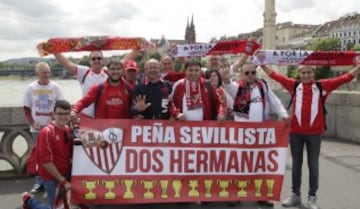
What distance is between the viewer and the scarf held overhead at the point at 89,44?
688 cm

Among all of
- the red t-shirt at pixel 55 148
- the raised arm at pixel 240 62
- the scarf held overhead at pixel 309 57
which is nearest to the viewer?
the red t-shirt at pixel 55 148

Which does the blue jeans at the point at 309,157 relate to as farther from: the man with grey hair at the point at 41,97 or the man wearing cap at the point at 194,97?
the man with grey hair at the point at 41,97

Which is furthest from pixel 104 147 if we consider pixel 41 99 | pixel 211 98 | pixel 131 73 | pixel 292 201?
pixel 292 201

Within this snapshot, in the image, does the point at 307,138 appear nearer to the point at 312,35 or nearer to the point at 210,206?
the point at 210,206

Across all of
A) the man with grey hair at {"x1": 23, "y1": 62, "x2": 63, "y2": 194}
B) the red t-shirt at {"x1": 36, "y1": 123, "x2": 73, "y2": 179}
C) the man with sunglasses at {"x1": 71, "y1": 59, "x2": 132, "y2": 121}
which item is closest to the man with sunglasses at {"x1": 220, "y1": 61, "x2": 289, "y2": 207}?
the man with sunglasses at {"x1": 71, "y1": 59, "x2": 132, "y2": 121}

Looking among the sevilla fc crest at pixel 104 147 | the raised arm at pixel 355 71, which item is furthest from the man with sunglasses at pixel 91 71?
the raised arm at pixel 355 71

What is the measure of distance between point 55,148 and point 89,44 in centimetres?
247

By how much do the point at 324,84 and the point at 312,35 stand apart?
157 m

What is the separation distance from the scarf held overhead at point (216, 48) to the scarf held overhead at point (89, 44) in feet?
4.27

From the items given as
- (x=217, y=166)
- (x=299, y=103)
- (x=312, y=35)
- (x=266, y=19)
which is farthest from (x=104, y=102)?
(x=312, y=35)

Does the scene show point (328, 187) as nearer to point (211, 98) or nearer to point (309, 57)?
point (309, 57)

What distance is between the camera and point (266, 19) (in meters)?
61.8

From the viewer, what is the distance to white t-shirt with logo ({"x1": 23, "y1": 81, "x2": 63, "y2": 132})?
22.0ft

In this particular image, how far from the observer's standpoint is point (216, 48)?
804 centimetres
